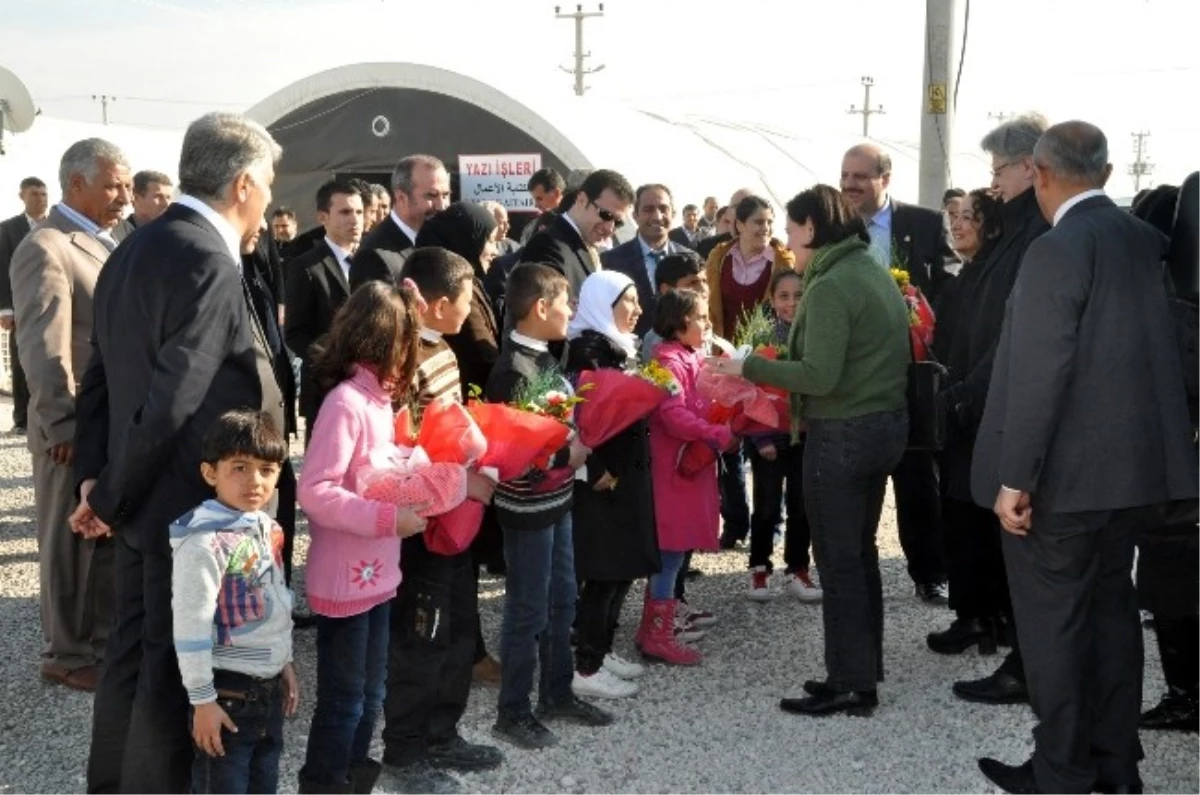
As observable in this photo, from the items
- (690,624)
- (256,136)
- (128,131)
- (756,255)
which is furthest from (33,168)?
(256,136)

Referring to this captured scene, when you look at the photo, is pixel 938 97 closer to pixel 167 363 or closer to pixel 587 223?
pixel 587 223

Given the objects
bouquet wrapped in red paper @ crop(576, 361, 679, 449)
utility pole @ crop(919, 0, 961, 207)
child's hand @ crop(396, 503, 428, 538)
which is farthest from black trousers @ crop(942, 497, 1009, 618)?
utility pole @ crop(919, 0, 961, 207)

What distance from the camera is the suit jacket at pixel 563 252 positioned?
640cm

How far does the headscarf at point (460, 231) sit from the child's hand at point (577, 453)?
1.40 meters

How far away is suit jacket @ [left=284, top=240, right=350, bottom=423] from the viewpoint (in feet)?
20.7

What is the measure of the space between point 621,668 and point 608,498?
0.82m

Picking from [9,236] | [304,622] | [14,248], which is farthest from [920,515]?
[9,236]

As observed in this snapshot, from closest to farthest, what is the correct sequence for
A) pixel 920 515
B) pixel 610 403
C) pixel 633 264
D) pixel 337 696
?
pixel 337 696 < pixel 610 403 < pixel 920 515 < pixel 633 264

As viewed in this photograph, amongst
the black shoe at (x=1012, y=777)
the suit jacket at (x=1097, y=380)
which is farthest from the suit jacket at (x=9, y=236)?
the suit jacket at (x=1097, y=380)

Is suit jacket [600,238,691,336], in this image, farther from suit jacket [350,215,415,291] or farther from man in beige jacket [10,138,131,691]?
man in beige jacket [10,138,131,691]

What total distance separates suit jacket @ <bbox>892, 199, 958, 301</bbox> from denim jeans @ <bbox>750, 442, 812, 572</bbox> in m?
1.13

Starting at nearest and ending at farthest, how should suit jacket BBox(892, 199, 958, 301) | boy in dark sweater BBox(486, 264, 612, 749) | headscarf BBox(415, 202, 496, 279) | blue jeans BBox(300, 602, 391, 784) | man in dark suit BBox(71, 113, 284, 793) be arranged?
1. man in dark suit BBox(71, 113, 284, 793)
2. blue jeans BBox(300, 602, 391, 784)
3. boy in dark sweater BBox(486, 264, 612, 749)
4. headscarf BBox(415, 202, 496, 279)
5. suit jacket BBox(892, 199, 958, 301)

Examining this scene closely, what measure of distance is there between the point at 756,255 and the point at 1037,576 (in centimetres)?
422

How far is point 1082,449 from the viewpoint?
14.1 ft
